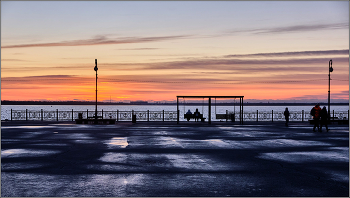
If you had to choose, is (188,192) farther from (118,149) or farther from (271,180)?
(118,149)

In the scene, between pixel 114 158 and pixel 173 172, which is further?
pixel 114 158

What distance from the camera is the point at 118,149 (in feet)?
49.0

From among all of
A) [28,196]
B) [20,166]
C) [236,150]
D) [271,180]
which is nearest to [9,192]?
[28,196]

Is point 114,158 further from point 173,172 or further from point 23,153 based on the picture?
point 23,153

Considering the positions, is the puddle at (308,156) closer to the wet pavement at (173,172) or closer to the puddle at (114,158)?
the wet pavement at (173,172)

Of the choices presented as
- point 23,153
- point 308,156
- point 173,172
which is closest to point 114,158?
point 173,172

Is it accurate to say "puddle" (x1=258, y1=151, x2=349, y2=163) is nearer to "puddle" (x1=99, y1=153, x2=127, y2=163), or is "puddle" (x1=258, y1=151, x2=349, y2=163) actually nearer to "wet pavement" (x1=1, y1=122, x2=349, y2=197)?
"wet pavement" (x1=1, y1=122, x2=349, y2=197)

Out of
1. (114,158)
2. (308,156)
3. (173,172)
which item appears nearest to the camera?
(173,172)

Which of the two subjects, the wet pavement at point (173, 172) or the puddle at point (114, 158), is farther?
the puddle at point (114, 158)

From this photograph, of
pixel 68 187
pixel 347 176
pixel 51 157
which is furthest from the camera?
pixel 51 157

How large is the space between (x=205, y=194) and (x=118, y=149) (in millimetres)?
8013

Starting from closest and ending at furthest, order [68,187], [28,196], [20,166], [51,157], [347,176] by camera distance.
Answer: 1. [28,196]
2. [68,187]
3. [347,176]
4. [20,166]
5. [51,157]

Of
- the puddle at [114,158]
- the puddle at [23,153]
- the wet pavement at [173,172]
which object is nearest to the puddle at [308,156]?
the wet pavement at [173,172]

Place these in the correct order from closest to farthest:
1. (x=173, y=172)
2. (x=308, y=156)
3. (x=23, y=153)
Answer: (x=173, y=172), (x=308, y=156), (x=23, y=153)
